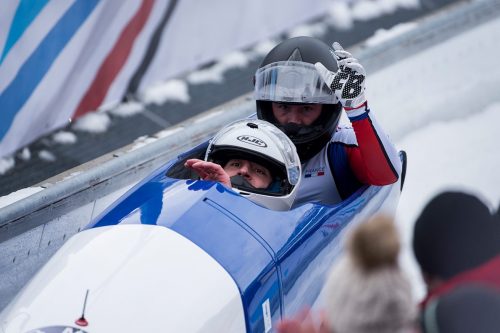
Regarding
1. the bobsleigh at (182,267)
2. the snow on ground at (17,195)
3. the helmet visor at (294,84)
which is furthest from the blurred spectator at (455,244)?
the snow on ground at (17,195)

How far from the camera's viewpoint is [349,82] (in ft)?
11.0

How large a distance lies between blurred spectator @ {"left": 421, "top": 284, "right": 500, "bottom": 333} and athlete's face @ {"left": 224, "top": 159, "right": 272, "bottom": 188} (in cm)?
176

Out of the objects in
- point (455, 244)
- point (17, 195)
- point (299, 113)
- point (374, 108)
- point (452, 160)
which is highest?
point (455, 244)

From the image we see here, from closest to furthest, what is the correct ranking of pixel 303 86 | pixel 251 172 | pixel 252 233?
pixel 252 233, pixel 251 172, pixel 303 86

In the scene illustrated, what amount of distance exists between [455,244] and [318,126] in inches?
75.1

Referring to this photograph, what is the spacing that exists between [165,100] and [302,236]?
2.30 m

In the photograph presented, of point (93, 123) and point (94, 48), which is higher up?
point (94, 48)

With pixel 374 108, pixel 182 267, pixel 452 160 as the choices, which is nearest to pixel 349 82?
pixel 182 267

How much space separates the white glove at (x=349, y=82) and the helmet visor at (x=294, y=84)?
0.14 meters

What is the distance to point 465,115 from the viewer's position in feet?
16.7

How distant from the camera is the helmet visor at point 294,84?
3535 millimetres

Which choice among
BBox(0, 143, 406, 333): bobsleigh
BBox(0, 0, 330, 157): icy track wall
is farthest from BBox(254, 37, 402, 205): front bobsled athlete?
BBox(0, 0, 330, 157): icy track wall

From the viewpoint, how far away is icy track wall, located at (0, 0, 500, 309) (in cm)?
365

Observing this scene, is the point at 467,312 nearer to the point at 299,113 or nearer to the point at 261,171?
the point at 261,171
